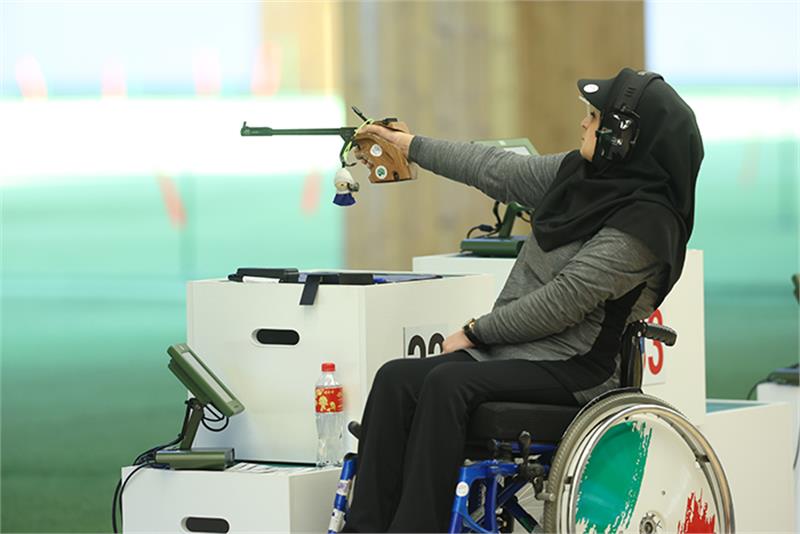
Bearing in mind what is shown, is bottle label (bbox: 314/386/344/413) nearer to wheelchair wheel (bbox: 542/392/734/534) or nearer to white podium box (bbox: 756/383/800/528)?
wheelchair wheel (bbox: 542/392/734/534)

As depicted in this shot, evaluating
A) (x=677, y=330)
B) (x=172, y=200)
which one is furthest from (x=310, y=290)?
(x=172, y=200)

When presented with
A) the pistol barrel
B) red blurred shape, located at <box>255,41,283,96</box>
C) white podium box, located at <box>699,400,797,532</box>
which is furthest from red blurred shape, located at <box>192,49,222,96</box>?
the pistol barrel

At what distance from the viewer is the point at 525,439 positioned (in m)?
2.57

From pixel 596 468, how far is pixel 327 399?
61 cm

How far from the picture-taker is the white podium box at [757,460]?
12.4 feet

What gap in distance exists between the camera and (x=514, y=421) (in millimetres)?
2615

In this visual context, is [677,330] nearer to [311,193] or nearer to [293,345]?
[293,345]

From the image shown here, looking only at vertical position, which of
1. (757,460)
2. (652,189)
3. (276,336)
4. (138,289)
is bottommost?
(138,289)

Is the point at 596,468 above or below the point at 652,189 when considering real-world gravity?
below

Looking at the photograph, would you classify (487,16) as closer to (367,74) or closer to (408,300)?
(367,74)

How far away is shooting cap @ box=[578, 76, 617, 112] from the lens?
281 centimetres

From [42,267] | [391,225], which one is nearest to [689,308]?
[391,225]

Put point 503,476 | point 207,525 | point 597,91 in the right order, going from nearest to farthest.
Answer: point 503,476, point 597,91, point 207,525

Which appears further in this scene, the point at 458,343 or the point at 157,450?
the point at 157,450
